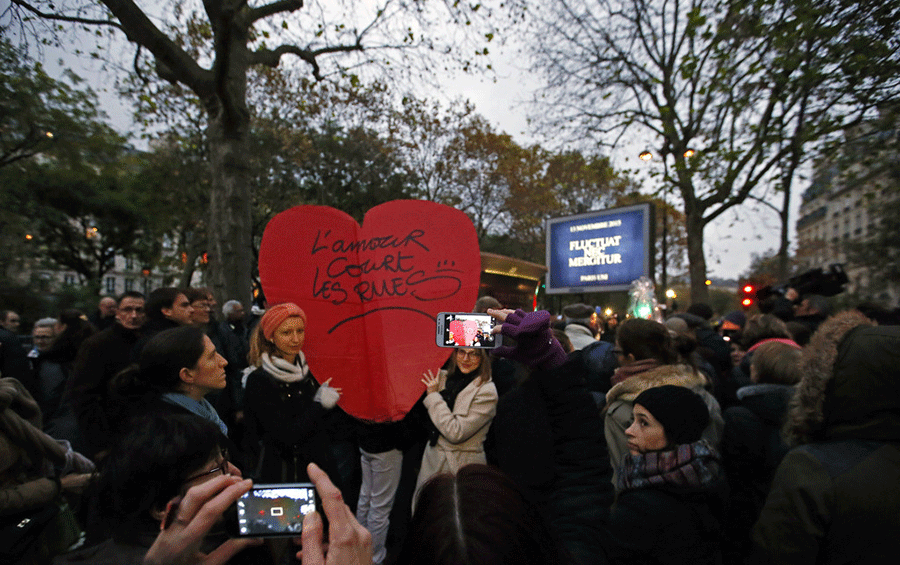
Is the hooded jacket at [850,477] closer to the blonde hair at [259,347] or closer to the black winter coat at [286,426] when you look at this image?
the black winter coat at [286,426]

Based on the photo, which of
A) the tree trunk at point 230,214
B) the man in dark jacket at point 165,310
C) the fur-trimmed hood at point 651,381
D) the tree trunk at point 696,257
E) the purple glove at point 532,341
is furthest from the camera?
the tree trunk at point 696,257

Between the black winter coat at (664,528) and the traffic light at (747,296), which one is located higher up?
the traffic light at (747,296)

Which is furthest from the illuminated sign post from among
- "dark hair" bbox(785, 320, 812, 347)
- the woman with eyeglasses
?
the woman with eyeglasses

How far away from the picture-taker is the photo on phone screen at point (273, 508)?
1.04 m

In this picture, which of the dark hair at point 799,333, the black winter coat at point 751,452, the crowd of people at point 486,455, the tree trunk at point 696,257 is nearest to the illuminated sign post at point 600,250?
the tree trunk at point 696,257

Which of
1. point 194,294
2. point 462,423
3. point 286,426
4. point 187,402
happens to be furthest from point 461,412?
point 194,294

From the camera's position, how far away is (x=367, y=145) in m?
20.1

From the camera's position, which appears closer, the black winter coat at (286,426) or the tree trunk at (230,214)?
the black winter coat at (286,426)

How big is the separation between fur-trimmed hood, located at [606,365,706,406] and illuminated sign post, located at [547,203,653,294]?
7.68 m

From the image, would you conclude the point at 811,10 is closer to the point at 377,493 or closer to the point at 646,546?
the point at 646,546

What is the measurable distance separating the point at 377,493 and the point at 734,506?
7.57ft

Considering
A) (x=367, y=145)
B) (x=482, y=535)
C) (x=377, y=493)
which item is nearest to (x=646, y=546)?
(x=482, y=535)

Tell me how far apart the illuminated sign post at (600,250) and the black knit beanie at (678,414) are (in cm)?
828

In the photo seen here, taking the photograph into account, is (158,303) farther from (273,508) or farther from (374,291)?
(273,508)
